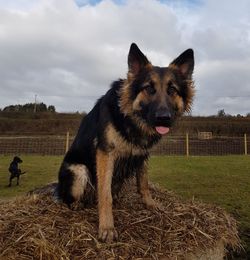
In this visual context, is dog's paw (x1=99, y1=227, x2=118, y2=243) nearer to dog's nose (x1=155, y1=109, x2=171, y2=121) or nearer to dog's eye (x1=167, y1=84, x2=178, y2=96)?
dog's nose (x1=155, y1=109, x2=171, y2=121)

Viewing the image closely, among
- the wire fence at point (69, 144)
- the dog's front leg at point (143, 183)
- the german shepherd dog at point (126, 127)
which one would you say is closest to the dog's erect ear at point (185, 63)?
the german shepherd dog at point (126, 127)

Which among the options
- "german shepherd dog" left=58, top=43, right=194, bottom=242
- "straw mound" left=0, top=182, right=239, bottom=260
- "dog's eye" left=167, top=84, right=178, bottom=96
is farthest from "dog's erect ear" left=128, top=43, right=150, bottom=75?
"straw mound" left=0, top=182, right=239, bottom=260

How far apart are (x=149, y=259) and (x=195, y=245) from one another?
2.43 feet

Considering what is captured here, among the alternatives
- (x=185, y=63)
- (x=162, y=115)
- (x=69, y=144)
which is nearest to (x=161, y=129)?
(x=162, y=115)

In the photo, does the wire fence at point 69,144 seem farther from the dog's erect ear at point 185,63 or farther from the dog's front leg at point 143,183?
the dog's erect ear at point 185,63

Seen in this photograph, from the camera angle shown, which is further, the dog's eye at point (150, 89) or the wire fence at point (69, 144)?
the wire fence at point (69, 144)

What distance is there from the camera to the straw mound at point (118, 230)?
4.19 meters

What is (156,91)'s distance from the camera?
4730mm

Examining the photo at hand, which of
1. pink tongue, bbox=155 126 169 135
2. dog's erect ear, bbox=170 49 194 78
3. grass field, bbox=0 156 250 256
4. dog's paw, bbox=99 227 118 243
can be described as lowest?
grass field, bbox=0 156 250 256

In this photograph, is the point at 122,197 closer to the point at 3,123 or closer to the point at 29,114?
the point at 3,123

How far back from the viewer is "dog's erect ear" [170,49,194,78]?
5219 millimetres

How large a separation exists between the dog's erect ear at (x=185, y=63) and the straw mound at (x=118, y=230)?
2.00 meters

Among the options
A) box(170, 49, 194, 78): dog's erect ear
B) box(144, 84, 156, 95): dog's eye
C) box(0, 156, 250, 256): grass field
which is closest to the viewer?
box(144, 84, 156, 95): dog's eye

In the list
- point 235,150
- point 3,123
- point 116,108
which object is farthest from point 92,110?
point 3,123
